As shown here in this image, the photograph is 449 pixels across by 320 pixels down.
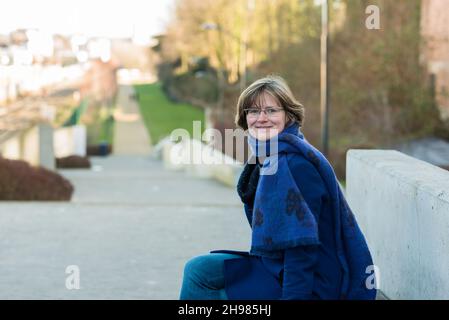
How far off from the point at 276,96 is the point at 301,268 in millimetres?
726

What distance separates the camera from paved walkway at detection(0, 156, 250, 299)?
22.5 feet

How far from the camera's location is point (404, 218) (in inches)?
203

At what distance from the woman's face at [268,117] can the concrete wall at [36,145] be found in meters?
23.6

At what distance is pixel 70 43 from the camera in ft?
470

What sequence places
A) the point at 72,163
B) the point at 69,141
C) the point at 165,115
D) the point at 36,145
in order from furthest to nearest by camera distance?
the point at 165,115 → the point at 69,141 → the point at 72,163 → the point at 36,145

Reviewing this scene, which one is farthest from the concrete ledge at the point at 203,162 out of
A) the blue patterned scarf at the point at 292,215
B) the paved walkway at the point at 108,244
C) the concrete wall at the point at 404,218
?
the blue patterned scarf at the point at 292,215

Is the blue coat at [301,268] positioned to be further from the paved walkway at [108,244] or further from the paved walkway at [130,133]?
the paved walkway at [130,133]

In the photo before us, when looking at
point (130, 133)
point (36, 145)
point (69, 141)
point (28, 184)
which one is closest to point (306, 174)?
point (28, 184)

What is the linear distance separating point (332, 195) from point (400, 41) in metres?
A: 30.9

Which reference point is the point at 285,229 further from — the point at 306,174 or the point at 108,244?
the point at 108,244

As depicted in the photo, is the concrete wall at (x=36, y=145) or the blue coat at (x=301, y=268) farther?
the concrete wall at (x=36, y=145)

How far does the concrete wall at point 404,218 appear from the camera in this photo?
4535mm
